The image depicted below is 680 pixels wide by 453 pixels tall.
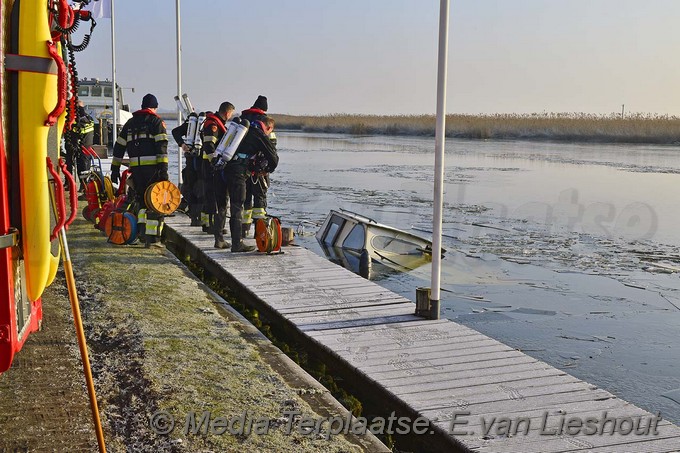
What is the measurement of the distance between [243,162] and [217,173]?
1.92ft

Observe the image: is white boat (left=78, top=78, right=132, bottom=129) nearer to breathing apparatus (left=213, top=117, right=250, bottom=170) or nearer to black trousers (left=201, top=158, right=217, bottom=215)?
black trousers (left=201, top=158, right=217, bottom=215)

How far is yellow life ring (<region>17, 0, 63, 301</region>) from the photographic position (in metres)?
3.53

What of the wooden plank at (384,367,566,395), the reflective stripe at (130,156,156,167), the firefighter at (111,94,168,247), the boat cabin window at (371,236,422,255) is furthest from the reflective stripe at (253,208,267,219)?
the wooden plank at (384,367,566,395)

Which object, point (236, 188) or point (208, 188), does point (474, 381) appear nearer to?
point (236, 188)

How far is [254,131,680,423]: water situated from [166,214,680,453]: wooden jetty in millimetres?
1351

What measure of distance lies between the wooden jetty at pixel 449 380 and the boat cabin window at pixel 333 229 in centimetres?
420

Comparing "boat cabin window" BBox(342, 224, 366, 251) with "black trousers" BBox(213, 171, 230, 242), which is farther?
"boat cabin window" BBox(342, 224, 366, 251)

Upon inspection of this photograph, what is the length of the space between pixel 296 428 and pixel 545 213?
1383 centimetres

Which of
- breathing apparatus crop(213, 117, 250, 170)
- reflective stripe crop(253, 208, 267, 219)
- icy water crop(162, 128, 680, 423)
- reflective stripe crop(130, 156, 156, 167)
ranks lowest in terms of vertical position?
icy water crop(162, 128, 680, 423)

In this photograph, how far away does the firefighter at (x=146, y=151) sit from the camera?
10.0 metres

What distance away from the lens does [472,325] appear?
8648 mm

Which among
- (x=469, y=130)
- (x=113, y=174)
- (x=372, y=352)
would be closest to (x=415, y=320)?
(x=372, y=352)

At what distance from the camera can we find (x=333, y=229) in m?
12.9

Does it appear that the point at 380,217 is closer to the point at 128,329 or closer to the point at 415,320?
the point at 415,320
